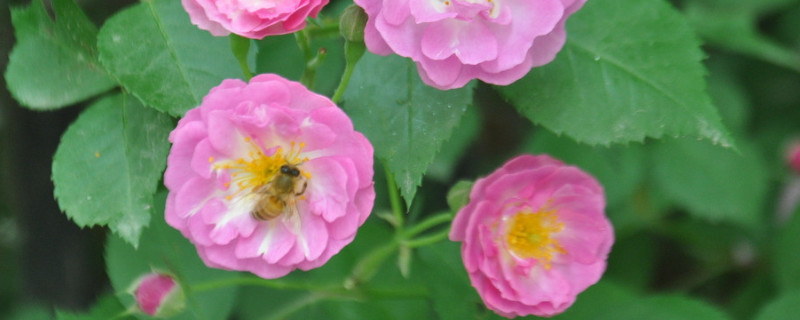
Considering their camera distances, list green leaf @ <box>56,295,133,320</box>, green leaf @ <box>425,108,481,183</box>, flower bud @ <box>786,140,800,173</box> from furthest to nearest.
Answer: flower bud @ <box>786,140,800,173</box> → green leaf @ <box>425,108,481,183</box> → green leaf @ <box>56,295,133,320</box>

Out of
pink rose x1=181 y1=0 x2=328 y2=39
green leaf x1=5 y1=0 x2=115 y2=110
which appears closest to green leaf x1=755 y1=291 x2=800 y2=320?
pink rose x1=181 y1=0 x2=328 y2=39

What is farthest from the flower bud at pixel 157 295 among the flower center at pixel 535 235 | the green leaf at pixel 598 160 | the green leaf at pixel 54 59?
the green leaf at pixel 598 160

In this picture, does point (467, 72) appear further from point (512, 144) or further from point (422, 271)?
point (512, 144)

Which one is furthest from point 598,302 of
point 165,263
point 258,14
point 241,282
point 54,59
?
point 54,59

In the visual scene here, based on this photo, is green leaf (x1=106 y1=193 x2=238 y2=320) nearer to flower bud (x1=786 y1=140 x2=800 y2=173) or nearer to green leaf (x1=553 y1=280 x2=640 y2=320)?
green leaf (x1=553 y1=280 x2=640 y2=320)

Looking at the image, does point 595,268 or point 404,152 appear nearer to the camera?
point 404,152

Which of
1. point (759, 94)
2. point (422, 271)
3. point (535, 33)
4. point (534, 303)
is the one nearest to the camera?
point (535, 33)

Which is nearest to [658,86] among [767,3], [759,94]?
[767,3]
